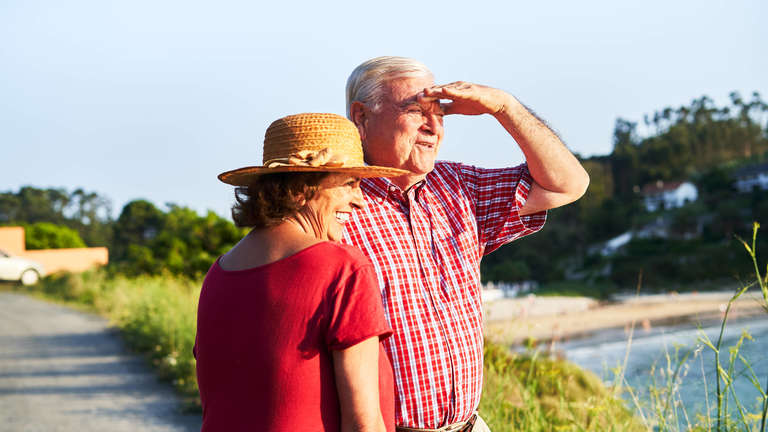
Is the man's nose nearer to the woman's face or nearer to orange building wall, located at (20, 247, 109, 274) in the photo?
the woman's face

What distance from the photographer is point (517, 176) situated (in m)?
2.34

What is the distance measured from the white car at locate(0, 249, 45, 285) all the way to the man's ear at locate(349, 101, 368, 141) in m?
25.5

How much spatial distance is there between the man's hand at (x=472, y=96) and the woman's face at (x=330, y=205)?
0.48 metres

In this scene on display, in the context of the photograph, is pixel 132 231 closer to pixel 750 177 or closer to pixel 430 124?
pixel 430 124

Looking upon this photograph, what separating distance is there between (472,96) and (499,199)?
1.28 ft

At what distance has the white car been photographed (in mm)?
24766

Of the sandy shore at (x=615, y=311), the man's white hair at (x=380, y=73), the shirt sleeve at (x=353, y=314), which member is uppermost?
the man's white hair at (x=380, y=73)

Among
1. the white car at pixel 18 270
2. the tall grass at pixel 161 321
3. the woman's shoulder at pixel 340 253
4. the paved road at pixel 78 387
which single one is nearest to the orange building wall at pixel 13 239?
the white car at pixel 18 270

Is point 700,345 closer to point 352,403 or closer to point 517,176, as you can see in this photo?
point 517,176

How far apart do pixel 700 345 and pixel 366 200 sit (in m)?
1.23

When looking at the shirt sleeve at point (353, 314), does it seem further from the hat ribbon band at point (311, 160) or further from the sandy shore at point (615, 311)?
the sandy shore at point (615, 311)

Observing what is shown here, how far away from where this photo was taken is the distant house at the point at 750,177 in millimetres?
57219

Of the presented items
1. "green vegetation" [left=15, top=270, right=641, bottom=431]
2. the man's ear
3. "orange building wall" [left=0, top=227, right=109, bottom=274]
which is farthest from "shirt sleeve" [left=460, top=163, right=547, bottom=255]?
"orange building wall" [left=0, top=227, right=109, bottom=274]

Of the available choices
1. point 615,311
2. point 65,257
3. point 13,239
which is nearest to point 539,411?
point 65,257
